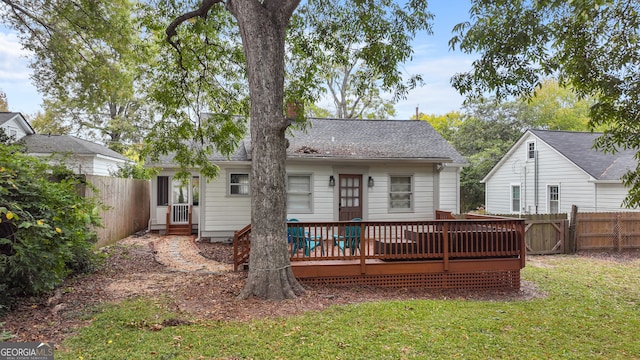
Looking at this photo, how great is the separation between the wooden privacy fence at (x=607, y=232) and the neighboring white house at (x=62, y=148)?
1931 centimetres

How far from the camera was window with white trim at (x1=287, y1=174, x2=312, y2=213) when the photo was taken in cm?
1153

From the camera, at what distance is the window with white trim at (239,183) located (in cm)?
1227

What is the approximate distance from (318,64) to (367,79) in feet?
4.11

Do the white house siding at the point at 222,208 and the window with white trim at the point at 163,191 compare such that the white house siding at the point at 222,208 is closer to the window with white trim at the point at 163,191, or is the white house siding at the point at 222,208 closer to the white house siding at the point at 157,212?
the white house siding at the point at 157,212

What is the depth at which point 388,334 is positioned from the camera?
4551 millimetres

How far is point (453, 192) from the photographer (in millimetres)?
15352

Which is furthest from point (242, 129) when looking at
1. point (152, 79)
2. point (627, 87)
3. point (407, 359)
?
point (627, 87)

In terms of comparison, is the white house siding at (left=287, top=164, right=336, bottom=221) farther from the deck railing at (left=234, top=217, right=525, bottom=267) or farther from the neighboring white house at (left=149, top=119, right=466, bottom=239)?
the deck railing at (left=234, top=217, right=525, bottom=267)

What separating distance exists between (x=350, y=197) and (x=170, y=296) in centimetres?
673

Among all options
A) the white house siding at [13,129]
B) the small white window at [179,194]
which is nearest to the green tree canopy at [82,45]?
the small white window at [179,194]

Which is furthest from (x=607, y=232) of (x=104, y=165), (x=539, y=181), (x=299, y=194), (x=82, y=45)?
(x=104, y=165)

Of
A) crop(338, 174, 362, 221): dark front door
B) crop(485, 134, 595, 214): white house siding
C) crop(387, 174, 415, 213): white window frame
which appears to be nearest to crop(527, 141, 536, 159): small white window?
crop(485, 134, 595, 214): white house siding

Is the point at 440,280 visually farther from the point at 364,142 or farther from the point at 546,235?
the point at 546,235

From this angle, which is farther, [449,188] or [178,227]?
[449,188]
